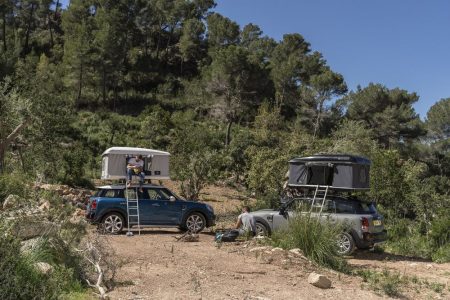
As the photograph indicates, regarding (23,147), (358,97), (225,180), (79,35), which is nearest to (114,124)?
(79,35)

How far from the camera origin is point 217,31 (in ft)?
200

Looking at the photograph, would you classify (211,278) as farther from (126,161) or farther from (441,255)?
(126,161)

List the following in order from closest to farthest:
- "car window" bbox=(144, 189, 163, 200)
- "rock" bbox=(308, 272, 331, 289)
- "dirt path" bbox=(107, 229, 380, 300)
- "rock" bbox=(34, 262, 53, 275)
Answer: "rock" bbox=(34, 262, 53, 275) → "dirt path" bbox=(107, 229, 380, 300) → "rock" bbox=(308, 272, 331, 289) → "car window" bbox=(144, 189, 163, 200)

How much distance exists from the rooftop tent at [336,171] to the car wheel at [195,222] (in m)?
3.15

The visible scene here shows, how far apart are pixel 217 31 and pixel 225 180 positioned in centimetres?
3031

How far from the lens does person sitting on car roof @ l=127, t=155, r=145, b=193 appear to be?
15848 mm

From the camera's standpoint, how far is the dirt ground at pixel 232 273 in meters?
7.84

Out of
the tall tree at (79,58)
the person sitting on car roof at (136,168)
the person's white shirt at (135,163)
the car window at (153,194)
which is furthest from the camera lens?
the tall tree at (79,58)

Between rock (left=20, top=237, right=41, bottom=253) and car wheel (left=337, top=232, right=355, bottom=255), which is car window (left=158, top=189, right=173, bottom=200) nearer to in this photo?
car wheel (left=337, top=232, right=355, bottom=255)

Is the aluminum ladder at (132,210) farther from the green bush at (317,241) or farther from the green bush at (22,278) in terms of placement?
the green bush at (22,278)

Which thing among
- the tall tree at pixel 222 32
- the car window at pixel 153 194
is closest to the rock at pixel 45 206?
the car window at pixel 153 194

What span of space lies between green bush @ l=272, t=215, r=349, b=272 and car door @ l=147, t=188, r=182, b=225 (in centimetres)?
545

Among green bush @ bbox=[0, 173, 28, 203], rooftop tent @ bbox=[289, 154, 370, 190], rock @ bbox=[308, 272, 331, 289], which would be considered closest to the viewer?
rock @ bbox=[308, 272, 331, 289]

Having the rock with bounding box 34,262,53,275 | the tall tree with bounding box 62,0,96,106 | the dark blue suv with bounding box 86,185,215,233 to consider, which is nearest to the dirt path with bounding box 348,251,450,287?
the dark blue suv with bounding box 86,185,215,233
